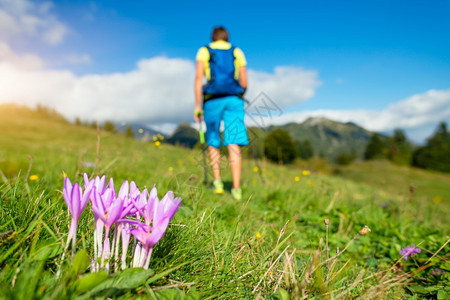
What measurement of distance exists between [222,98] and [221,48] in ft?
2.69

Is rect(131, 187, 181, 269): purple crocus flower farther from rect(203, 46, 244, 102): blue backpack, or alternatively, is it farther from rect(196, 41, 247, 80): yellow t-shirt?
rect(196, 41, 247, 80): yellow t-shirt

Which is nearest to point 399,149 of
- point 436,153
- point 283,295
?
point 436,153

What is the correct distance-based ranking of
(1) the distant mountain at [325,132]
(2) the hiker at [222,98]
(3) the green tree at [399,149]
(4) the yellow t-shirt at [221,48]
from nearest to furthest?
1. (2) the hiker at [222,98]
2. (4) the yellow t-shirt at [221,48]
3. (1) the distant mountain at [325,132]
4. (3) the green tree at [399,149]

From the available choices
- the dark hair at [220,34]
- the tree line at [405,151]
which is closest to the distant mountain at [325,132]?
the dark hair at [220,34]

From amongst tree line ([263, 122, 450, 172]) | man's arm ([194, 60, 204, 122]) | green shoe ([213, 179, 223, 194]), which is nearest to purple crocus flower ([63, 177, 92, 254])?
green shoe ([213, 179, 223, 194])

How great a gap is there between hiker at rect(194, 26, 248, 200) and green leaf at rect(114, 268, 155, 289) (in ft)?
9.80

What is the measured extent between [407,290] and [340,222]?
3.85 ft

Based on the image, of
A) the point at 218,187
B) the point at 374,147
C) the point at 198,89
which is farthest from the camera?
the point at 374,147

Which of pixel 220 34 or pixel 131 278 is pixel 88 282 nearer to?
pixel 131 278

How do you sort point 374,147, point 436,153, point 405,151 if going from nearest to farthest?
1. point 436,153
2. point 405,151
3. point 374,147

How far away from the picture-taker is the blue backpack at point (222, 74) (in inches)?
165

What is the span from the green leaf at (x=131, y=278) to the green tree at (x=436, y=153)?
89.1 metres

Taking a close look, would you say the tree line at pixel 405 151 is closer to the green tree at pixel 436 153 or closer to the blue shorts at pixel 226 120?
the green tree at pixel 436 153

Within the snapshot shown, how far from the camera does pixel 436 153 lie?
73.1m
